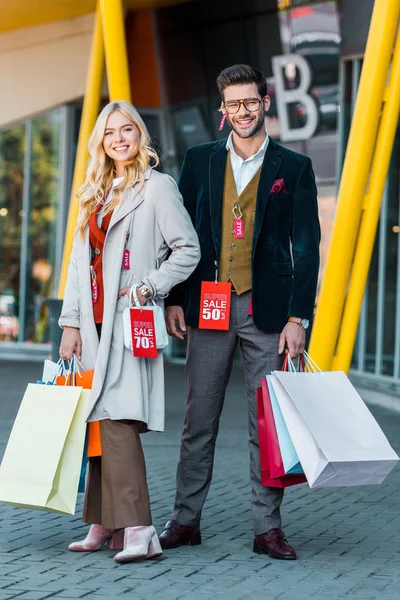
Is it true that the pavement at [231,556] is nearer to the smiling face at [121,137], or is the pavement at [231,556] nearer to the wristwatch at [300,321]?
the wristwatch at [300,321]

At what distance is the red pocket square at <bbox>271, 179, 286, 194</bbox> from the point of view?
4.99 meters

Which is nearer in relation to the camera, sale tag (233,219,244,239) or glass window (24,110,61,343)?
sale tag (233,219,244,239)

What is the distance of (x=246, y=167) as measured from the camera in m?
5.10

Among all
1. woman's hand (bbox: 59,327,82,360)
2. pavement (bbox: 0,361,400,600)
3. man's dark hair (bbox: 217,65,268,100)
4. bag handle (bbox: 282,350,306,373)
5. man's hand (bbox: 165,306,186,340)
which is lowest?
pavement (bbox: 0,361,400,600)

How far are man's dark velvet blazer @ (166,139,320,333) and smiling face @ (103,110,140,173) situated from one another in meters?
0.40

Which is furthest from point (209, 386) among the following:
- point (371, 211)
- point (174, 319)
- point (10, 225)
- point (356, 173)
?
point (10, 225)

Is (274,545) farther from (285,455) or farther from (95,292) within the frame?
(95,292)

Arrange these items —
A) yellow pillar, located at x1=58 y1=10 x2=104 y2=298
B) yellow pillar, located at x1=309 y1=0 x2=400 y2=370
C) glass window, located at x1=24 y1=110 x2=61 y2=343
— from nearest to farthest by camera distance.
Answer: yellow pillar, located at x1=309 y1=0 x2=400 y2=370 < yellow pillar, located at x1=58 y1=10 x2=104 y2=298 < glass window, located at x1=24 y1=110 x2=61 y2=343

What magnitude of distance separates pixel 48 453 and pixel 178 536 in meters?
0.73

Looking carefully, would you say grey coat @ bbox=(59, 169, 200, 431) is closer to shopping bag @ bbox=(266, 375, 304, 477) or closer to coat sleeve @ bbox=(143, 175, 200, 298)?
coat sleeve @ bbox=(143, 175, 200, 298)

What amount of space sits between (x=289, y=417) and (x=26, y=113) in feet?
50.8

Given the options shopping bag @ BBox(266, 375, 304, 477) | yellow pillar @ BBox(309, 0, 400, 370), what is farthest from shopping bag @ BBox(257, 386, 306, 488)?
yellow pillar @ BBox(309, 0, 400, 370)

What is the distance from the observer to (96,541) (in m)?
5.02

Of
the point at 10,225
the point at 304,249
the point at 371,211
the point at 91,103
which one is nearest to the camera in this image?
the point at 304,249
